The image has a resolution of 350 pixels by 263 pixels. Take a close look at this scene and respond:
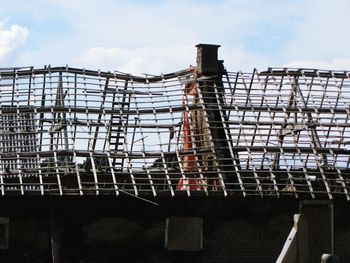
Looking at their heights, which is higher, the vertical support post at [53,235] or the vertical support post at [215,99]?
the vertical support post at [215,99]

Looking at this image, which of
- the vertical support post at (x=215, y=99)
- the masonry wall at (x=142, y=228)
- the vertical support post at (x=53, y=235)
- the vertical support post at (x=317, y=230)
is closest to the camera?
the vertical support post at (x=317, y=230)

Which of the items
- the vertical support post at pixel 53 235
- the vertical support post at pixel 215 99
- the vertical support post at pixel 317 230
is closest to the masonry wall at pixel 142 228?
the vertical support post at pixel 53 235

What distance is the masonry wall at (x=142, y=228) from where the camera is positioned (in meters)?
23.9

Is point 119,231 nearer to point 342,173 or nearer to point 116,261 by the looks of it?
point 116,261

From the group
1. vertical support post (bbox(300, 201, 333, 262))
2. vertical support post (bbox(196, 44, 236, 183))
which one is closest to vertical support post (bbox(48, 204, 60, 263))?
vertical support post (bbox(196, 44, 236, 183))

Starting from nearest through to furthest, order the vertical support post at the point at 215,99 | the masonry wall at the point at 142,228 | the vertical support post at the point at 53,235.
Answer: the vertical support post at the point at 53,235, the masonry wall at the point at 142,228, the vertical support post at the point at 215,99

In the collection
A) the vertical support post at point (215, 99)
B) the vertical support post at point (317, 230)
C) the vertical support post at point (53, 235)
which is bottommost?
the vertical support post at point (317, 230)

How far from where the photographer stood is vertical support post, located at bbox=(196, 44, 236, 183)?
2759 centimetres

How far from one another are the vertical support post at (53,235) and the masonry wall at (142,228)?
13cm

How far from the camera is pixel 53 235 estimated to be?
2383 cm

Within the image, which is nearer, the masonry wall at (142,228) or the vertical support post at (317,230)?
the vertical support post at (317,230)

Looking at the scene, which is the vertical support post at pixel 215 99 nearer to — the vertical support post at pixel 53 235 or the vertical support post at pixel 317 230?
the vertical support post at pixel 53 235

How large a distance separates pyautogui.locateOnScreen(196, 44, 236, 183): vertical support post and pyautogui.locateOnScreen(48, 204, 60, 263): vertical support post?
583cm

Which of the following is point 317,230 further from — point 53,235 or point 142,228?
point 53,235
